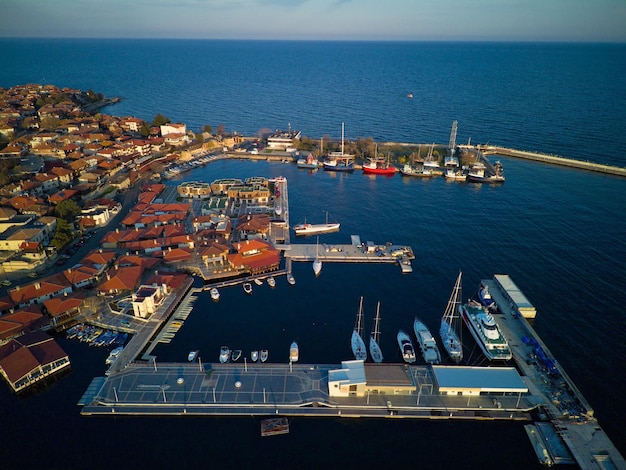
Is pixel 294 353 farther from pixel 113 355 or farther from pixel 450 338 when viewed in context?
pixel 113 355

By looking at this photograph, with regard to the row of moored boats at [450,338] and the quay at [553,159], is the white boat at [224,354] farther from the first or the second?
the quay at [553,159]

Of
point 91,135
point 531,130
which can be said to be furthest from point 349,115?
point 91,135

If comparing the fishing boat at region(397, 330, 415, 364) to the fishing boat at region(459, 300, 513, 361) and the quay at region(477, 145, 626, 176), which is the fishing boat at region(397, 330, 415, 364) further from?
the quay at region(477, 145, 626, 176)

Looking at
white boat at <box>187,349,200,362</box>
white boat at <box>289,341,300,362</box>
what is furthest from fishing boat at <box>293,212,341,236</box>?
white boat at <box>187,349,200,362</box>

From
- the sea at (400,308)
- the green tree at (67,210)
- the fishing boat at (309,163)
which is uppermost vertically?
the green tree at (67,210)

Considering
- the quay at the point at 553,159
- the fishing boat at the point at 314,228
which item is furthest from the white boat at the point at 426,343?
the quay at the point at 553,159

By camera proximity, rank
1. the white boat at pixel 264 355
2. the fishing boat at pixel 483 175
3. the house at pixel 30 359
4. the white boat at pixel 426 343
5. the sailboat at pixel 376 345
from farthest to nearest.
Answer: the fishing boat at pixel 483 175 < the sailboat at pixel 376 345 < the white boat at pixel 426 343 < the white boat at pixel 264 355 < the house at pixel 30 359

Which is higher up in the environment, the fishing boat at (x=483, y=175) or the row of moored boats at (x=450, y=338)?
the fishing boat at (x=483, y=175)
